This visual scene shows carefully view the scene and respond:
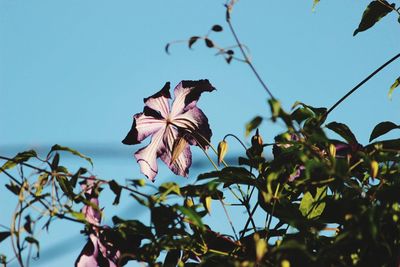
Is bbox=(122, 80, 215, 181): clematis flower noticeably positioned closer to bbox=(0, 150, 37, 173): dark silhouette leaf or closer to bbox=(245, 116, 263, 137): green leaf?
bbox=(0, 150, 37, 173): dark silhouette leaf

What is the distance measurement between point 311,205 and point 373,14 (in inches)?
17.0

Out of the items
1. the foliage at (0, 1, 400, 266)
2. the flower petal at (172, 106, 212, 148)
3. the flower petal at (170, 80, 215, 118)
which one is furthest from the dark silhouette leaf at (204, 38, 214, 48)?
the flower petal at (170, 80, 215, 118)

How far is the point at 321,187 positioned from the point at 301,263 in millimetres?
205

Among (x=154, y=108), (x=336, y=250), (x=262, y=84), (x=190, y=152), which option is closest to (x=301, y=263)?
(x=336, y=250)

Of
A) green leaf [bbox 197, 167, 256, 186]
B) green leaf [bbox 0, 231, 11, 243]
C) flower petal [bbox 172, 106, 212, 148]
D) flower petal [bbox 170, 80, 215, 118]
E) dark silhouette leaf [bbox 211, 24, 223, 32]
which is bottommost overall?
green leaf [bbox 0, 231, 11, 243]

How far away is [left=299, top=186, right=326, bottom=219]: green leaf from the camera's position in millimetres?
1110

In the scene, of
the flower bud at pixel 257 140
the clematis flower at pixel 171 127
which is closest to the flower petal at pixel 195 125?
the clematis flower at pixel 171 127

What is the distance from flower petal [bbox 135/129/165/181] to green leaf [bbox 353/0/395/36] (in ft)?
1.40

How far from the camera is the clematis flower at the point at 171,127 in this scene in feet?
4.59

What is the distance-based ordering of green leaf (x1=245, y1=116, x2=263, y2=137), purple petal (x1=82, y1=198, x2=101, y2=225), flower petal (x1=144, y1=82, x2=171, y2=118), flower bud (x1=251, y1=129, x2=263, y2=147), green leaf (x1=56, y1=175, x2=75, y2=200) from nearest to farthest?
1. green leaf (x1=245, y1=116, x2=263, y2=137)
2. green leaf (x1=56, y1=175, x2=75, y2=200)
3. purple petal (x1=82, y1=198, x2=101, y2=225)
4. flower bud (x1=251, y1=129, x2=263, y2=147)
5. flower petal (x1=144, y1=82, x2=171, y2=118)

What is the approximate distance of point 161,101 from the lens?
1494 mm

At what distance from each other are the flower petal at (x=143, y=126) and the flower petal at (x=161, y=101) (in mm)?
12

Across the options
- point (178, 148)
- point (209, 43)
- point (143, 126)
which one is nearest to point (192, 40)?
point (209, 43)

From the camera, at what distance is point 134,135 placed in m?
1.45
